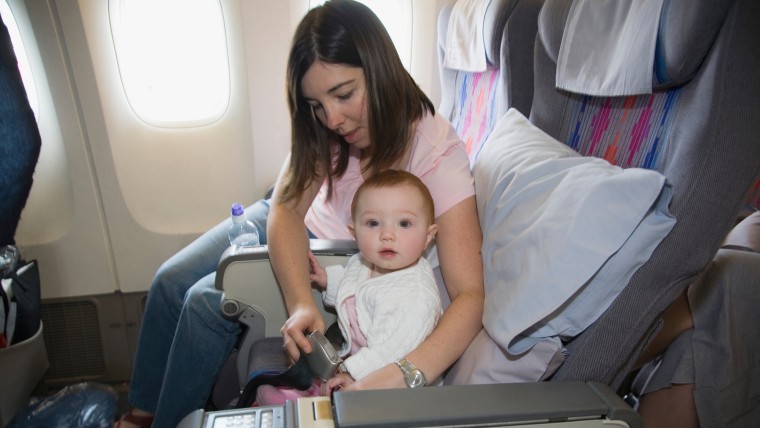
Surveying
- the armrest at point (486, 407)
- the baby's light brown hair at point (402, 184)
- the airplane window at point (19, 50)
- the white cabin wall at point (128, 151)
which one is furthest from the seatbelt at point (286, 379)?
the airplane window at point (19, 50)

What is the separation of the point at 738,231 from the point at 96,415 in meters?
2.70

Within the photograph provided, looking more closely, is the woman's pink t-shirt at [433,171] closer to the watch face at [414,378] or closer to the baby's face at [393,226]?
the baby's face at [393,226]

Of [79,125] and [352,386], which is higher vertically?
[79,125]

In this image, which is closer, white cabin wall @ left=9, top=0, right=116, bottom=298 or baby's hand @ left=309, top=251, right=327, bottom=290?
baby's hand @ left=309, top=251, right=327, bottom=290

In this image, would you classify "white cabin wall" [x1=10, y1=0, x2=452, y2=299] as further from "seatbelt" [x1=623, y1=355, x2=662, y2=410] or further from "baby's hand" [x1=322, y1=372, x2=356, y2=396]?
"seatbelt" [x1=623, y1=355, x2=662, y2=410]

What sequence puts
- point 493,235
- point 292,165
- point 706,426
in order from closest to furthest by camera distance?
point 493,235, point 706,426, point 292,165

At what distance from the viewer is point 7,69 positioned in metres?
1.32

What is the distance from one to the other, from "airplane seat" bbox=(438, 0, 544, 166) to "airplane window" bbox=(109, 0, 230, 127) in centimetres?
104

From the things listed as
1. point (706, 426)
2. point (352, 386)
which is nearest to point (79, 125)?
point (352, 386)

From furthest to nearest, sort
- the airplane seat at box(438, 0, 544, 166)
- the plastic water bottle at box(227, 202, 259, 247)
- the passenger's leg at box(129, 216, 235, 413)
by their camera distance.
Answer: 1. the plastic water bottle at box(227, 202, 259, 247)
2. the passenger's leg at box(129, 216, 235, 413)
3. the airplane seat at box(438, 0, 544, 166)

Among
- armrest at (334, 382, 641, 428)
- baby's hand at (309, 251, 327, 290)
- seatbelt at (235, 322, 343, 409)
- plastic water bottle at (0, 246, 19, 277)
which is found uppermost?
armrest at (334, 382, 641, 428)

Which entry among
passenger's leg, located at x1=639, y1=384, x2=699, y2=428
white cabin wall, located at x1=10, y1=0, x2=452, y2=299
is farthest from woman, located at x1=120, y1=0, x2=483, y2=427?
white cabin wall, located at x1=10, y1=0, x2=452, y2=299

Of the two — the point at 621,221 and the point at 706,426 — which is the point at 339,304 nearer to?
the point at 621,221

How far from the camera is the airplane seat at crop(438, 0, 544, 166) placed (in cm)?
159
